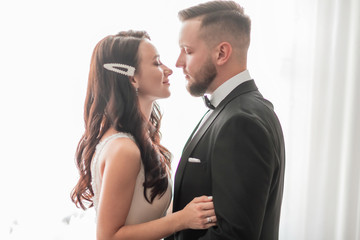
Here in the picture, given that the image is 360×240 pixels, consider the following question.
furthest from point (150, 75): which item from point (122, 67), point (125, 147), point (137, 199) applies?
point (137, 199)

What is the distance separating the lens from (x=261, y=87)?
234 cm

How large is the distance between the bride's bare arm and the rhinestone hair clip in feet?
1.04

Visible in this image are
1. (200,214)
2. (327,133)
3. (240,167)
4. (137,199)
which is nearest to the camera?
(240,167)

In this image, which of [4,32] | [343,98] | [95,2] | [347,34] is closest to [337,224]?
[343,98]

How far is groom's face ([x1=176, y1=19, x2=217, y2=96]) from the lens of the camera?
1384mm

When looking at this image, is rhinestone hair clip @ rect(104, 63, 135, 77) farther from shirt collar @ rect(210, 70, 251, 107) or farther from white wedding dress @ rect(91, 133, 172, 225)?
shirt collar @ rect(210, 70, 251, 107)

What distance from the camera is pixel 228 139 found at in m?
1.14

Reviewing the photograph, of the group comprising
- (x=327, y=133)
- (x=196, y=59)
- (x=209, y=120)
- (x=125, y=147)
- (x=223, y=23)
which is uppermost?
(x=223, y=23)

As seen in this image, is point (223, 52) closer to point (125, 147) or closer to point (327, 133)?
point (125, 147)

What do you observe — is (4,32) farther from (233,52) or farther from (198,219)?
(198,219)

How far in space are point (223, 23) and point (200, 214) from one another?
755mm

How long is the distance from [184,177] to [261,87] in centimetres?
124

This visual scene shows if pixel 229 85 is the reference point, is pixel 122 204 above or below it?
below

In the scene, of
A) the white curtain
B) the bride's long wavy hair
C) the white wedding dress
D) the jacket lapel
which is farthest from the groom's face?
the white curtain
